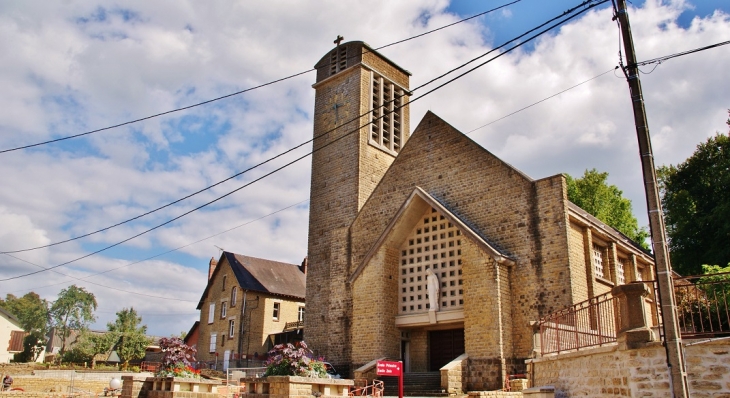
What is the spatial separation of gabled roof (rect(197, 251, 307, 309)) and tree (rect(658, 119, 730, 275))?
2368cm

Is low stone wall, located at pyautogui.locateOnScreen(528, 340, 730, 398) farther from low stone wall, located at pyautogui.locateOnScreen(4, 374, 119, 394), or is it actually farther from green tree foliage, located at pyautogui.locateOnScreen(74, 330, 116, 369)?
green tree foliage, located at pyautogui.locateOnScreen(74, 330, 116, 369)

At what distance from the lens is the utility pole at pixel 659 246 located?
812 centimetres

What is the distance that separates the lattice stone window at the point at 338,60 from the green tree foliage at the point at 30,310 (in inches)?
2791

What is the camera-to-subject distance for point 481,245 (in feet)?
65.5

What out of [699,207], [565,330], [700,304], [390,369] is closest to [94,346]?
[390,369]

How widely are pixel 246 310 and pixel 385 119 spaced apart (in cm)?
1725

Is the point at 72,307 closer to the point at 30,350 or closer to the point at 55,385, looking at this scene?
the point at 30,350

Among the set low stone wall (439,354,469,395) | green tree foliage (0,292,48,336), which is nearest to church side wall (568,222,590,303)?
low stone wall (439,354,469,395)

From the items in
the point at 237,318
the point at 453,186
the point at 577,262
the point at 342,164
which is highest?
the point at 342,164

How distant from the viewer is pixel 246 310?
3903cm

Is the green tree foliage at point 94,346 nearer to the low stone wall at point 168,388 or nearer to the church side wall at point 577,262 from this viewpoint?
the low stone wall at point 168,388

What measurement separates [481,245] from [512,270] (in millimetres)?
1427

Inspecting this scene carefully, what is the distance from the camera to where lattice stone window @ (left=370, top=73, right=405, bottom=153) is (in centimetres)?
2867

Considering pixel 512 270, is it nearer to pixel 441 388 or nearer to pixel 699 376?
pixel 441 388
